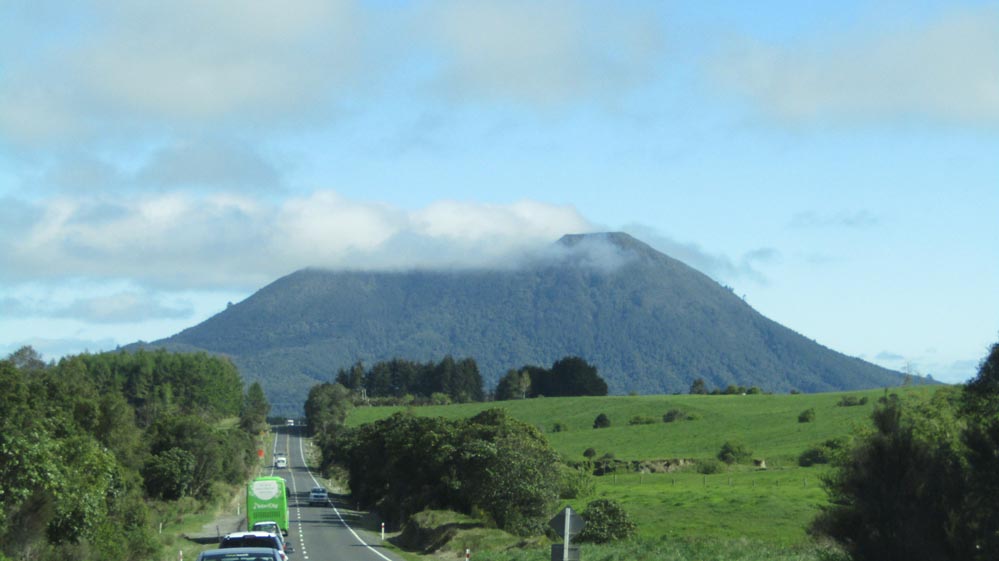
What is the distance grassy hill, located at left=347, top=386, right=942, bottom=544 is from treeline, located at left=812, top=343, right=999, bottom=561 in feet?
33.7

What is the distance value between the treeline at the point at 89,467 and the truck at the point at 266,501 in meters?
4.44

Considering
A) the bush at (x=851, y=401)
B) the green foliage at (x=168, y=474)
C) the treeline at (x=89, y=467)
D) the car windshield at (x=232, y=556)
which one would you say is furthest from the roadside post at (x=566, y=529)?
the bush at (x=851, y=401)

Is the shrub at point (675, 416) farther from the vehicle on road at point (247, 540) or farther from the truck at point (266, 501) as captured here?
the vehicle on road at point (247, 540)

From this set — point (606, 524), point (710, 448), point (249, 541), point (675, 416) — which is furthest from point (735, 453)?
point (249, 541)

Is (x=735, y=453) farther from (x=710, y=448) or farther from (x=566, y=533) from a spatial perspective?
(x=566, y=533)

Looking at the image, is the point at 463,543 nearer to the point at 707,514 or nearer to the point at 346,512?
the point at 707,514

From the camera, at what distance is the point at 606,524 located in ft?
168

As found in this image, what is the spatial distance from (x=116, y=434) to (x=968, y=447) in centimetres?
5032

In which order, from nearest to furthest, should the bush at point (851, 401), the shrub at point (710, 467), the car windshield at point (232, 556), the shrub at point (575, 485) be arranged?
the car windshield at point (232, 556), the shrub at point (575, 485), the shrub at point (710, 467), the bush at point (851, 401)

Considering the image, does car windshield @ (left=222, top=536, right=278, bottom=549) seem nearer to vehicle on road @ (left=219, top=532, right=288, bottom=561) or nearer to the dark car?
vehicle on road @ (left=219, top=532, right=288, bottom=561)

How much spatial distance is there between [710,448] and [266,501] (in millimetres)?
62178

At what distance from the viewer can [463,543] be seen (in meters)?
51.6

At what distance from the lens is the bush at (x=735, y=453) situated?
3829 inches

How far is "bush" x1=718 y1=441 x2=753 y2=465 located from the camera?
9725cm
